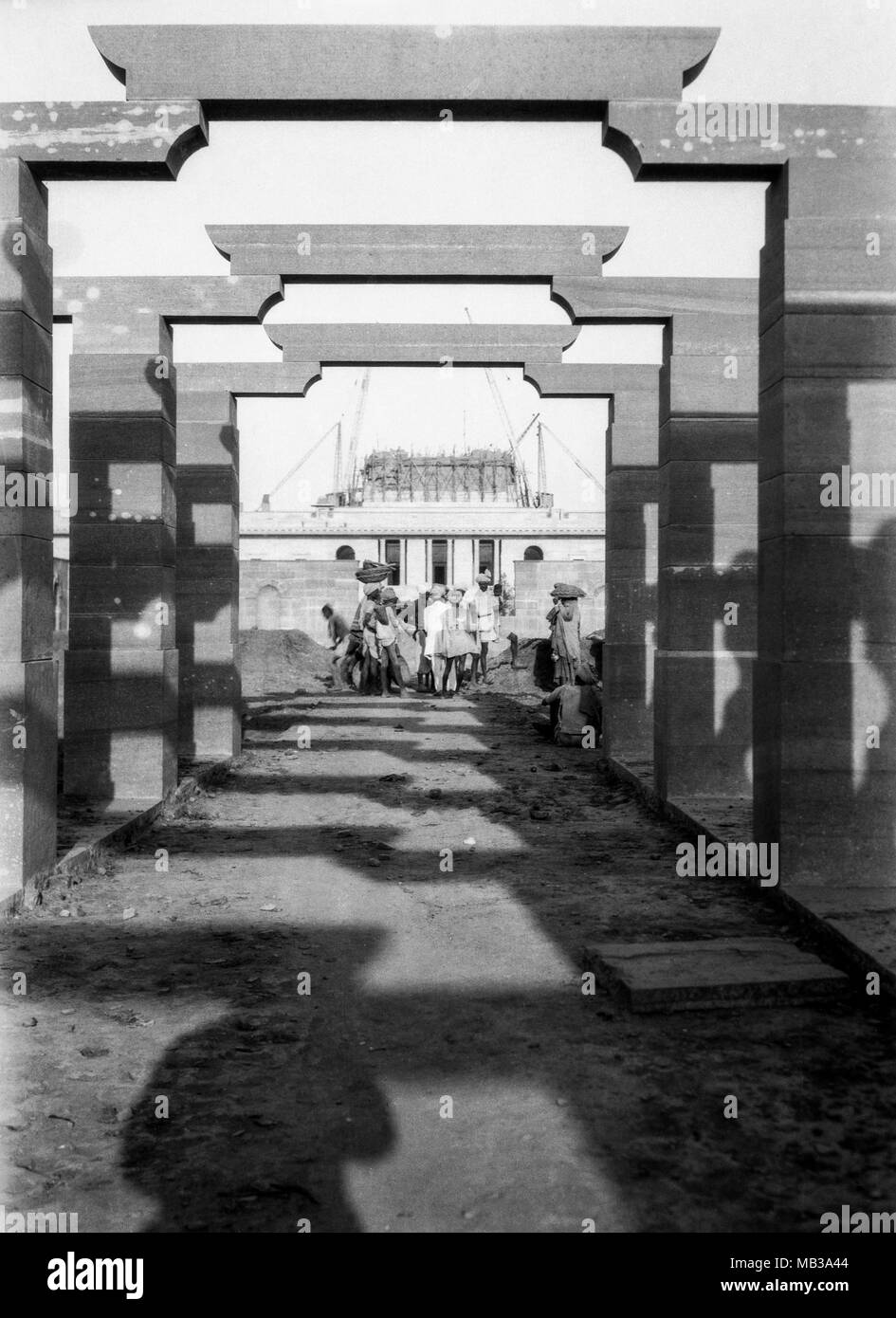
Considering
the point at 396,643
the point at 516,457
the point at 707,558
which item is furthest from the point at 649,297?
the point at 516,457

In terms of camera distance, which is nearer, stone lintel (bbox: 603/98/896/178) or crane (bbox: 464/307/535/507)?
stone lintel (bbox: 603/98/896/178)

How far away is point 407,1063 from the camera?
12.2 feet

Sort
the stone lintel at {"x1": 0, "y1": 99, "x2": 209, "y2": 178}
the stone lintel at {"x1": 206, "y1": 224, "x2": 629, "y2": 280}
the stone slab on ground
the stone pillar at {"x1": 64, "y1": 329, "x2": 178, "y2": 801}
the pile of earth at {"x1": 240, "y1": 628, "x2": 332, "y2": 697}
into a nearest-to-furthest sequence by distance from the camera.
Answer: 1. the stone slab on ground
2. the stone lintel at {"x1": 0, "y1": 99, "x2": 209, "y2": 178}
3. the stone pillar at {"x1": 64, "y1": 329, "x2": 178, "y2": 801}
4. the stone lintel at {"x1": 206, "y1": 224, "x2": 629, "y2": 280}
5. the pile of earth at {"x1": 240, "y1": 628, "x2": 332, "y2": 697}

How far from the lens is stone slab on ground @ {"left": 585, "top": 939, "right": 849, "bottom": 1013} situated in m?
4.18

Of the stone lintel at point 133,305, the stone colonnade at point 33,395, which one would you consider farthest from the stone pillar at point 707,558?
the stone colonnade at point 33,395

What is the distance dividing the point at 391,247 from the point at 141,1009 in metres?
6.41

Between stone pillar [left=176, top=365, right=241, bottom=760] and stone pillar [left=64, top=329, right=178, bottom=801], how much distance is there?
2507 millimetres

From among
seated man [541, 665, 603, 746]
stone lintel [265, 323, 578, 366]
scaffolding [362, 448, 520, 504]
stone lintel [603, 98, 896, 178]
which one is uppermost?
scaffolding [362, 448, 520, 504]

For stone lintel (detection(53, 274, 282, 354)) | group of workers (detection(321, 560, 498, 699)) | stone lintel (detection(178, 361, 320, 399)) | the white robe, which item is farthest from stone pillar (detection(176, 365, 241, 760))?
the white robe

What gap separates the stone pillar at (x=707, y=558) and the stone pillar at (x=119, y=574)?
154 inches

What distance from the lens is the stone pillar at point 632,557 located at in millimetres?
10969

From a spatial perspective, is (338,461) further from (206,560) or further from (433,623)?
(206,560)

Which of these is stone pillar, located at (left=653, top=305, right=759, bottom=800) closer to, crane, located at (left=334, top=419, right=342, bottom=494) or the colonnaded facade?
the colonnaded facade

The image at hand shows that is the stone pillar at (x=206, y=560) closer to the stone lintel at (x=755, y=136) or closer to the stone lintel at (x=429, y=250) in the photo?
the stone lintel at (x=429, y=250)
